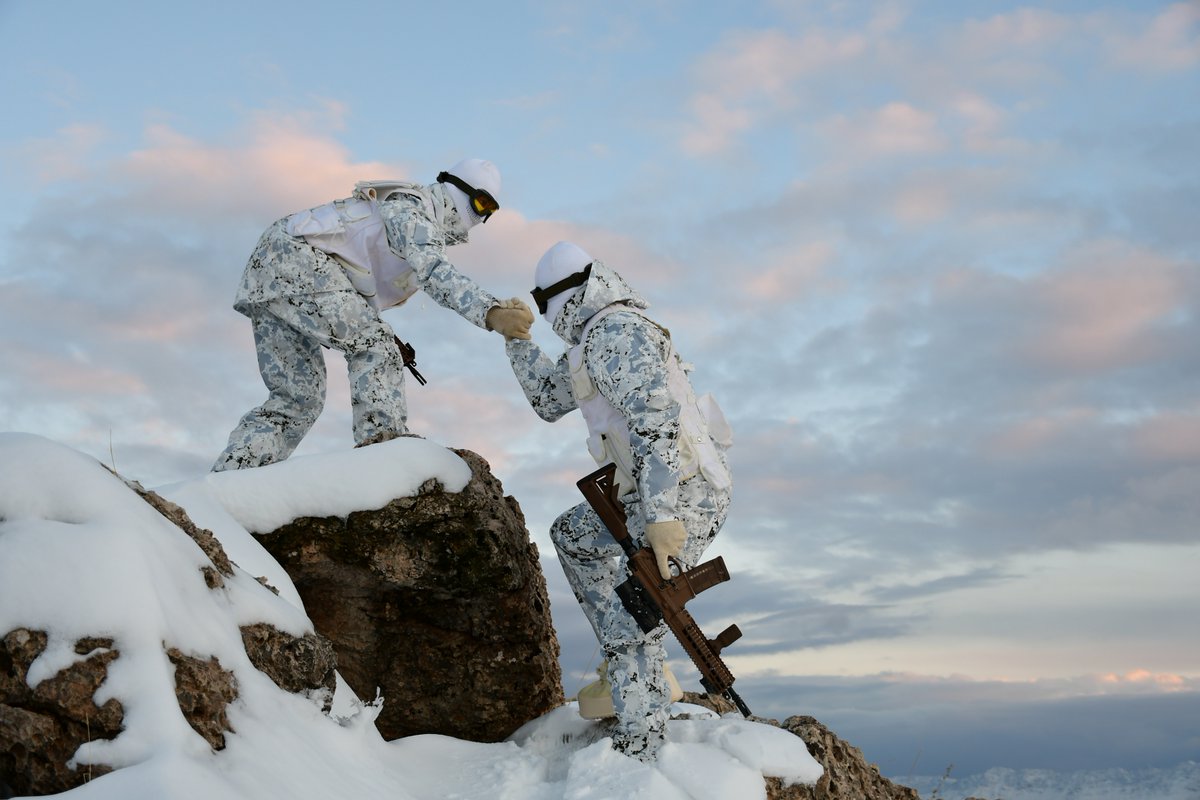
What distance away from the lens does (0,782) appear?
3.51m

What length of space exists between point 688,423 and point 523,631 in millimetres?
1598

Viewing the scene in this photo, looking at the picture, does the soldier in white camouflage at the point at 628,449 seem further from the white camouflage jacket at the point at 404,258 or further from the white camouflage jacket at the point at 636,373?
the white camouflage jacket at the point at 404,258

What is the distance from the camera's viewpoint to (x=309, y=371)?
7.19 meters

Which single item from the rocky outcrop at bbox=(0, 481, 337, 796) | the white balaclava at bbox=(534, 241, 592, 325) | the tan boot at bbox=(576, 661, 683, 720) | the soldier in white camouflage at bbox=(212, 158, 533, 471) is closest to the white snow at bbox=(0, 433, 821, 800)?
the rocky outcrop at bbox=(0, 481, 337, 796)

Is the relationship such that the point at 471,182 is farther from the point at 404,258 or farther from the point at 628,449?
the point at 628,449

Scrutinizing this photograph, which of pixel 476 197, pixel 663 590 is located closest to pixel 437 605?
pixel 663 590

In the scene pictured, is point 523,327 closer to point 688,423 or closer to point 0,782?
point 688,423

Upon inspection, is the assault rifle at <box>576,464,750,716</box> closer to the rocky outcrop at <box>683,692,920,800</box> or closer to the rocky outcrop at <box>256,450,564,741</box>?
the rocky outcrop at <box>683,692,920,800</box>

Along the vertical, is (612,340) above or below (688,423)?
above

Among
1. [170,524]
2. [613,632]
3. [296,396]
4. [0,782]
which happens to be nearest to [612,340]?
[613,632]

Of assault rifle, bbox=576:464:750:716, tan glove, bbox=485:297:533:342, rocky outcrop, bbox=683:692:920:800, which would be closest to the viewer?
assault rifle, bbox=576:464:750:716

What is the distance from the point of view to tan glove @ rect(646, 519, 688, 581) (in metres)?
5.24

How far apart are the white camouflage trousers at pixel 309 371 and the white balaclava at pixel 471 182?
90cm

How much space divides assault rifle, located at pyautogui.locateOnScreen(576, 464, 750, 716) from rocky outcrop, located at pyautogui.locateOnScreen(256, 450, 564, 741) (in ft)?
2.39
